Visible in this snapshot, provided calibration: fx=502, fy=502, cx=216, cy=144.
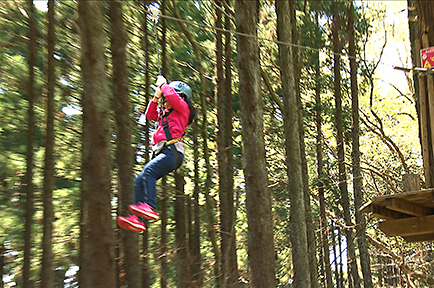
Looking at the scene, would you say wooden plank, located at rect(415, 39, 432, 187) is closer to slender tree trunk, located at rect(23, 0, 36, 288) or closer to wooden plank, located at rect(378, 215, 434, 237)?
wooden plank, located at rect(378, 215, 434, 237)

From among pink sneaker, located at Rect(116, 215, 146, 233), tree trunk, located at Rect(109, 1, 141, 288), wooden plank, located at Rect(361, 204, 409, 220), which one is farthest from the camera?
wooden plank, located at Rect(361, 204, 409, 220)

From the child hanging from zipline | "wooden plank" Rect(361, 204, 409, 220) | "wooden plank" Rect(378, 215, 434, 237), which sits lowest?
"wooden plank" Rect(378, 215, 434, 237)

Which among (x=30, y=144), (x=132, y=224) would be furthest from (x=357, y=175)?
(x=132, y=224)

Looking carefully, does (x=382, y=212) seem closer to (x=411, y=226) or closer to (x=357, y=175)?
(x=411, y=226)

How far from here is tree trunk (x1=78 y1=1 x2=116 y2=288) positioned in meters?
3.77

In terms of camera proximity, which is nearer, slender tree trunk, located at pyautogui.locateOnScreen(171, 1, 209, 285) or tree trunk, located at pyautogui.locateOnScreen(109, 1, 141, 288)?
tree trunk, located at pyautogui.locateOnScreen(109, 1, 141, 288)

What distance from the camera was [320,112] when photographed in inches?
661

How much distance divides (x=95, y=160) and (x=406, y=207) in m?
4.32

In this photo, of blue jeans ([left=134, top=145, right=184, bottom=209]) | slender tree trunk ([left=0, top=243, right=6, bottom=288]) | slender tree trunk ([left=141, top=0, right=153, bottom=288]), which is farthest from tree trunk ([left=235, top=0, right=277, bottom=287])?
slender tree trunk ([left=0, top=243, right=6, bottom=288])

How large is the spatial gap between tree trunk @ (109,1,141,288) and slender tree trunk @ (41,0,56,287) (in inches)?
152

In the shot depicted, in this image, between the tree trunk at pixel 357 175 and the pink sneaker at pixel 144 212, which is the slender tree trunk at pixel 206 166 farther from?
the pink sneaker at pixel 144 212

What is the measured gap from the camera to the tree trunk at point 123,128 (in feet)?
21.9

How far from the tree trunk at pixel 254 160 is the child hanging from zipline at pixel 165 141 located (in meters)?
1.44

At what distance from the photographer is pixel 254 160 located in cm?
649
